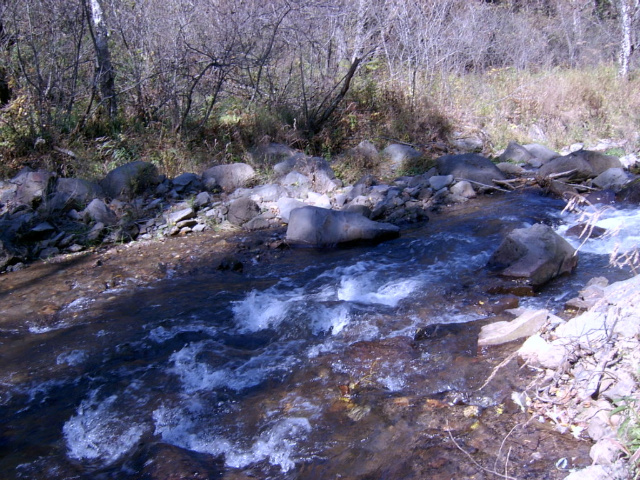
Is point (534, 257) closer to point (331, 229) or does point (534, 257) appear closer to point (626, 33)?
point (331, 229)

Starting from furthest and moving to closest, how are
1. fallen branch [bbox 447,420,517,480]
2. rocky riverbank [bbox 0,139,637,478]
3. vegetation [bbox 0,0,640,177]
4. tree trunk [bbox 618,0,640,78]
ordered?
tree trunk [bbox 618,0,640,78], vegetation [bbox 0,0,640,177], rocky riverbank [bbox 0,139,637,478], fallen branch [bbox 447,420,517,480]

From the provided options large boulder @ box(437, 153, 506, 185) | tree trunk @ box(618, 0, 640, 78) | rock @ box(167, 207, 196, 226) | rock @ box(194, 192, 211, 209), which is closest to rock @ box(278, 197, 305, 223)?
rock @ box(194, 192, 211, 209)

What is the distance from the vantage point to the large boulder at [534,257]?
461cm

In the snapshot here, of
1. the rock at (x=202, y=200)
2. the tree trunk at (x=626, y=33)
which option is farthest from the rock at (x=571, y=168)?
the tree trunk at (x=626, y=33)

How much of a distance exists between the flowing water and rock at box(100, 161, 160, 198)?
2.57 m

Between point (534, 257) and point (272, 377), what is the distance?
2574 mm

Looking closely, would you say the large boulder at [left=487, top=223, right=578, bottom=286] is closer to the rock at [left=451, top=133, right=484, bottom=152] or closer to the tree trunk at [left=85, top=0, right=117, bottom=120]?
the rock at [left=451, top=133, right=484, bottom=152]

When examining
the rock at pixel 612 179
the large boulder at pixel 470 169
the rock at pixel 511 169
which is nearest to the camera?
the rock at pixel 612 179

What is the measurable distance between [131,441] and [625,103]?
37.6 ft

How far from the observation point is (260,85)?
9.70 meters

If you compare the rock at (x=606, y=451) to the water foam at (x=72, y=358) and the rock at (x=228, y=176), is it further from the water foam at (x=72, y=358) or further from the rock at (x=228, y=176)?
the rock at (x=228, y=176)

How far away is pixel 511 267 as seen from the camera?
4773 mm

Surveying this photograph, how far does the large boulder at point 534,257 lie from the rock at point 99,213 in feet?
15.4

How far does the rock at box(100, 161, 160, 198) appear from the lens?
750 cm
